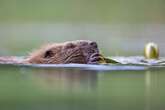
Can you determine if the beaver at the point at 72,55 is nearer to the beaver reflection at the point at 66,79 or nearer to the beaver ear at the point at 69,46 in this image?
the beaver ear at the point at 69,46

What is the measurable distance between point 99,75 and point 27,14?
146cm

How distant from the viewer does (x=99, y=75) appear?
49cm

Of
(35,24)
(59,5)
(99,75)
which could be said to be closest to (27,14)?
(35,24)

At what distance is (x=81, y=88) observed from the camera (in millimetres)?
458

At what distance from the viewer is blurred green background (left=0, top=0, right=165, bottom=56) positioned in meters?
1.87

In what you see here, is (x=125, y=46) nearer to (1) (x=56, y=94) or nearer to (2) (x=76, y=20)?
(2) (x=76, y=20)

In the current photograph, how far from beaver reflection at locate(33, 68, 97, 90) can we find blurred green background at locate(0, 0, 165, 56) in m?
1.36

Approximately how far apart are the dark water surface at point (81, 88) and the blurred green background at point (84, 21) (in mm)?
1357

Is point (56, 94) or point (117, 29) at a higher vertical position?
point (117, 29)

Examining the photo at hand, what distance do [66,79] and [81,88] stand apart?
0.11ft

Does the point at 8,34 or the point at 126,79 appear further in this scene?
the point at 8,34

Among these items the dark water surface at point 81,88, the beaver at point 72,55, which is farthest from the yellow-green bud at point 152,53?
the dark water surface at point 81,88

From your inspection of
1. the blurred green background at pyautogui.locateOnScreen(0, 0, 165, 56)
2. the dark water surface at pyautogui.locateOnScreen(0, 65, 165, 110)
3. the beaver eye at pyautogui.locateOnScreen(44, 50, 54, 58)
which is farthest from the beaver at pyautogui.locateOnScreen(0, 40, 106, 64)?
the blurred green background at pyautogui.locateOnScreen(0, 0, 165, 56)

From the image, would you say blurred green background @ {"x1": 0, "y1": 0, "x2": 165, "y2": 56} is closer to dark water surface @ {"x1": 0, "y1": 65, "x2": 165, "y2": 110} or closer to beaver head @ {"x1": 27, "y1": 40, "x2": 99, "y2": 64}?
beaver head @ {"x1": 27, "y1": 40, "x2": 99, "y2": 64}
